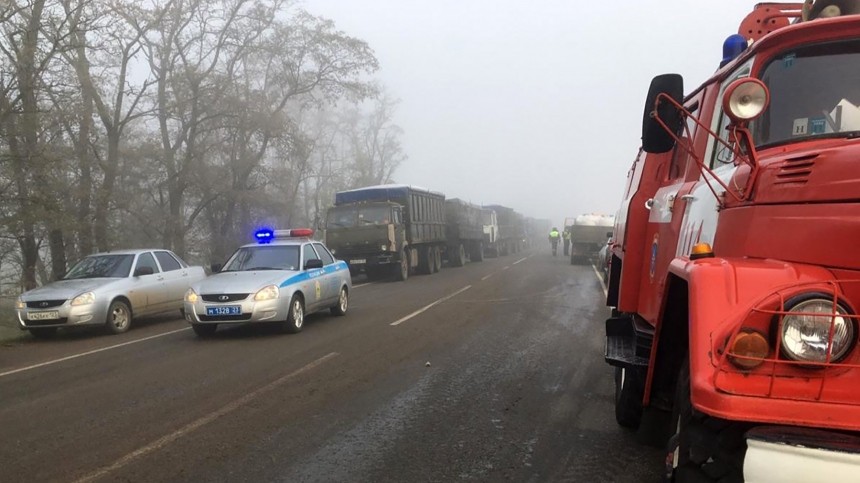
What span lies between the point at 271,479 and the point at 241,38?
28.2 m

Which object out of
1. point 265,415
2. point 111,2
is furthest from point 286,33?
point 265,415

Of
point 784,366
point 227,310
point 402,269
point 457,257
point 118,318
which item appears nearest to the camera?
point 784,366

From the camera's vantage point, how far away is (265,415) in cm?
546

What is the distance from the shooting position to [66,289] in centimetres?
1089

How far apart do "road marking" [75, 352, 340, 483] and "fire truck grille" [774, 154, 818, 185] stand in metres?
4.33

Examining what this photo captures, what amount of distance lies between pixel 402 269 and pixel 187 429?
16992 millimetres

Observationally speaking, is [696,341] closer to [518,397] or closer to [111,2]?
[518,397]

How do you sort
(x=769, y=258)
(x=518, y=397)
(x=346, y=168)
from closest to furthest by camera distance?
(x=769, y=258) < (x=518, y=397) < (x=346, y=168)

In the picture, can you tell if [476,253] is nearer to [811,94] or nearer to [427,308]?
[427,308]

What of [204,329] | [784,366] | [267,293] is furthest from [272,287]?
[784,366]

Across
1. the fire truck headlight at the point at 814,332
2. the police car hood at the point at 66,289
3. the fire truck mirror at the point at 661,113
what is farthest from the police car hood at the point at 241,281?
the fire truck headlight at the point at 814,332

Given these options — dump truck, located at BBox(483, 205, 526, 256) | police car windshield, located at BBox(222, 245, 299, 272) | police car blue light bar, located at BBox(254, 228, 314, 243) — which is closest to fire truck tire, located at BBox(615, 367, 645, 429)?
police car windshield, located at BBox(222, 245, 299, 272)

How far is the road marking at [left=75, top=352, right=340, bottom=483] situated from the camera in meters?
4.25

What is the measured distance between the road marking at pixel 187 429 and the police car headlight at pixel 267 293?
2.54m
